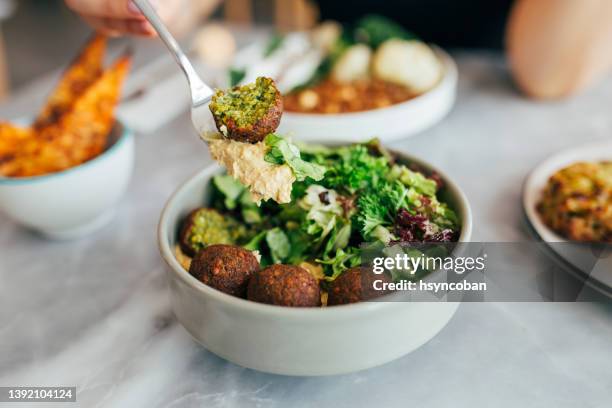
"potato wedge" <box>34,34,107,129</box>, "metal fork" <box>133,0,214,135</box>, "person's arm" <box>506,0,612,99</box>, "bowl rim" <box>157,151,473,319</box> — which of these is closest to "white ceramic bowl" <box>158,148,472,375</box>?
"bowl rim" <box>157,151,473,319</box>

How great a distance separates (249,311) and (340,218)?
246mm

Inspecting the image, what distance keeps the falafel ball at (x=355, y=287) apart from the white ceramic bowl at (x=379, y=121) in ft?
1.83

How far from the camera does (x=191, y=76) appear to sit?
84 cm

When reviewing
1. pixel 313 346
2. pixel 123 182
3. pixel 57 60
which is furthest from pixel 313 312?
pixel 57 60

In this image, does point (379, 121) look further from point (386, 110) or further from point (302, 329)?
point (302, 329)

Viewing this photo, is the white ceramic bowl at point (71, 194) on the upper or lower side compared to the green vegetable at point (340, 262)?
lower

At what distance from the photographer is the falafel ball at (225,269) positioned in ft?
2.38

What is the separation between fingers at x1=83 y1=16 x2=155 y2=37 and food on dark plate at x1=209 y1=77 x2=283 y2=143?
419 millimetres

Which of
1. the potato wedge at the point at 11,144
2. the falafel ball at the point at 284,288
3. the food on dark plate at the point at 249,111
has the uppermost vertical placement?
the food on dark plate at the point at 249,111

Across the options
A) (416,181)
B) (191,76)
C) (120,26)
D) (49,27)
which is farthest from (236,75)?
(49,27)

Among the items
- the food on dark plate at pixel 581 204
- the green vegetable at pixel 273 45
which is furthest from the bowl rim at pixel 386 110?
the food on dark plate at pixel 581 204

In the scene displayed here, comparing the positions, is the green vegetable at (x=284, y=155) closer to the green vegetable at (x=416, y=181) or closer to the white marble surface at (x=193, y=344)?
the green vegetable at (x=416, y=181)

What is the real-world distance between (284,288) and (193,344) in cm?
24

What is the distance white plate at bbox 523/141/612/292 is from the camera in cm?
83
